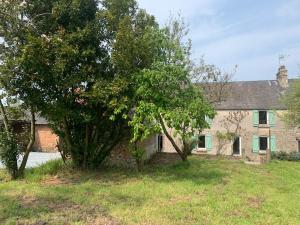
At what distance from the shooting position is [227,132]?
26.4 metres

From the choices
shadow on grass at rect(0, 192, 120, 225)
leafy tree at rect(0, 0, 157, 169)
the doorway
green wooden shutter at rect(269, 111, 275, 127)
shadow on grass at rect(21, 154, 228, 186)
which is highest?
leafy tree at rect(0, 0, 157, 169)

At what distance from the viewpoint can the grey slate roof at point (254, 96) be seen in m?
26.7

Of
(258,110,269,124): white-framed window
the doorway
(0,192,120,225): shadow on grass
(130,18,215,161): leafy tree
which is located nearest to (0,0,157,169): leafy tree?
(130,18,215,161): leafy tree

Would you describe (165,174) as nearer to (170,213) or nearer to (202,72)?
(170,213)

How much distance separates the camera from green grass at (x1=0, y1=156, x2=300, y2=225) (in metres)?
7.07

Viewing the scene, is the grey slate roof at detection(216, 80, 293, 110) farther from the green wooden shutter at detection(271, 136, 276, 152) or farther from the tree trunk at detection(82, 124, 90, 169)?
the tree trunk at detection(82, 124, 90, 169)

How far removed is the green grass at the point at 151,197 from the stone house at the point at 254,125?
528 inches

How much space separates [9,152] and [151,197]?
248 inches

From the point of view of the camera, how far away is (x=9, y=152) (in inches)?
461

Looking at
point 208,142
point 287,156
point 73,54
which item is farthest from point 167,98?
point 208,142

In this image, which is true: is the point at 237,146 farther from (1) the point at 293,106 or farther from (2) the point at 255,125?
(1) the point at 293,106

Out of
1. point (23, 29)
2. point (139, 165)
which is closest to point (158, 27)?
point (23, 29)

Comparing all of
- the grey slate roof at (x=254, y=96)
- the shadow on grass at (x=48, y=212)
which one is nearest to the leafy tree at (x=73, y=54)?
the shadow on grass at (x=48, y=212)

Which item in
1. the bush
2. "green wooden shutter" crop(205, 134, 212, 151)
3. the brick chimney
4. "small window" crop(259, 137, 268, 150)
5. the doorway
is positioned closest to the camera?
the bush
